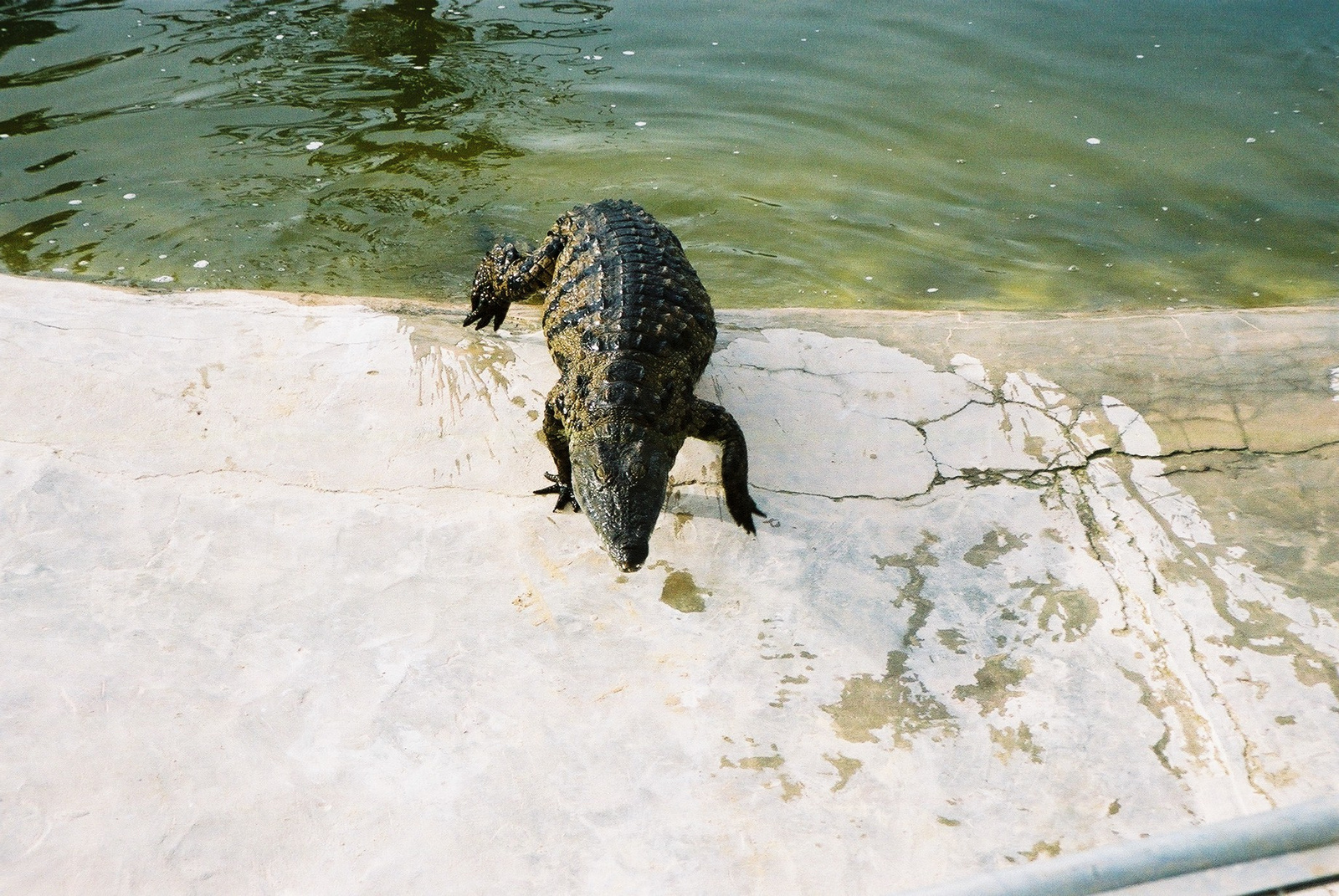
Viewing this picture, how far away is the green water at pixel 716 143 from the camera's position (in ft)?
20.7

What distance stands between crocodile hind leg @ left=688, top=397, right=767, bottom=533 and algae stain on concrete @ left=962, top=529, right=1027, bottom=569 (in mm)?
762

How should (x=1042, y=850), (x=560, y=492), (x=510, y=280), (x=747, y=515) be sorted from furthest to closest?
(x=510, y=280)
(x=560, y=492)
(x=747, y=515)
(x=1042, y=850)

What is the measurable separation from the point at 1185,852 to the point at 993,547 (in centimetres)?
238

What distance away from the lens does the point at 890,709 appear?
305cm

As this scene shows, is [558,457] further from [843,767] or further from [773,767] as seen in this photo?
[843,767]

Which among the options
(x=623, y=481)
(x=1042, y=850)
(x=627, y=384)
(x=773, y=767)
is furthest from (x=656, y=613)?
(x=1042, y=850)

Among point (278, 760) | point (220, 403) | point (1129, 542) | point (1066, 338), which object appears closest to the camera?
point (278, 760)

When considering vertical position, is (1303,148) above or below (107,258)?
above

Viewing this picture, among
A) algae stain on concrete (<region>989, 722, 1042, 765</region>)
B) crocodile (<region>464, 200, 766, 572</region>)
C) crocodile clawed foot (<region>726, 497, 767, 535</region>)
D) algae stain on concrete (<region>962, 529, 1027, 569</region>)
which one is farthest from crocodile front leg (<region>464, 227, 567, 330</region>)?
algae stain on concrete (<region>989, 722, 1042, 765</region>)

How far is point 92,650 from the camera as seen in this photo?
317 centimetres

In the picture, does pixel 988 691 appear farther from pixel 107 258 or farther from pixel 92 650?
pixel 107 258

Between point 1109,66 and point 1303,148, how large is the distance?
180 centimetres

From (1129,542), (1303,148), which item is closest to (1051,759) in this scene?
(1129,542)

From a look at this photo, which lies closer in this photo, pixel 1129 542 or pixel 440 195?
pixel 1129 542
